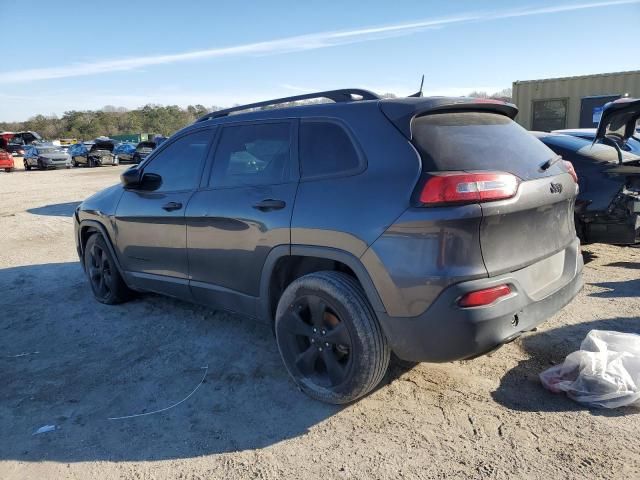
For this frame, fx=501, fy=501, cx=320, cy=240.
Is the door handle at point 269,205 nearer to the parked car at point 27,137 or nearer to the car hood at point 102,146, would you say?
the car hood at point 102,146

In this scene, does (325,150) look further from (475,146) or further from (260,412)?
(260,412)

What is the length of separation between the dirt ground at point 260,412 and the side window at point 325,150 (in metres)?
1.45

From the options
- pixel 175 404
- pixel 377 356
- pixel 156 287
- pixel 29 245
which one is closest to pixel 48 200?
pixel 29 245

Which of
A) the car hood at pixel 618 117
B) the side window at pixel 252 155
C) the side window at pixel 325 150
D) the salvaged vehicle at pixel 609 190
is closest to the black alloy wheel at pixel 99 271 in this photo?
the side window at pixel 252 155

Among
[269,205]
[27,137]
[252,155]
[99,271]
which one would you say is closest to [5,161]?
[27,137]

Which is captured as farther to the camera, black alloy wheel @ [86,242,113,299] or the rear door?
black alloy wheel @ [86,242,113,299]

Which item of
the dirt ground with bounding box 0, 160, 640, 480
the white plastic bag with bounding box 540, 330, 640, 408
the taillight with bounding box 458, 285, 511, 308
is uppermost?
the taillight with bounding box 458, 285, 511, 308

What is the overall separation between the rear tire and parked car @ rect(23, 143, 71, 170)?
2794cm

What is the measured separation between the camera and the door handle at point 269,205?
3.18 metres

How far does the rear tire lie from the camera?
195 inches

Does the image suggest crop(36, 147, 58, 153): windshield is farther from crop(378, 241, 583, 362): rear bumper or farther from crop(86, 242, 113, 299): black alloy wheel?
crop(378, 241, 583, 362): rear bumper

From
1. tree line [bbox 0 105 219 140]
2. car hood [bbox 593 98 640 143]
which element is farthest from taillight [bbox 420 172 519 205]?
tree line [bbox 0 105 219 140]

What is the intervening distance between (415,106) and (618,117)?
3.47 metres

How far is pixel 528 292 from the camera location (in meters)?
2.75
